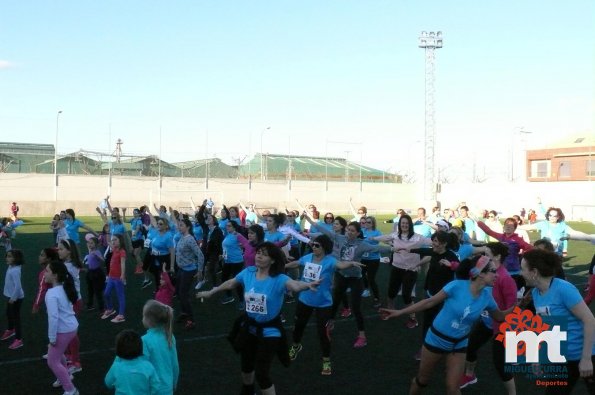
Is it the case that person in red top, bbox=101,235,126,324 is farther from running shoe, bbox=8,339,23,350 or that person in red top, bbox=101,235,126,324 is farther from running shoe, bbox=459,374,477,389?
running shoe, bbox=459,374,477,389

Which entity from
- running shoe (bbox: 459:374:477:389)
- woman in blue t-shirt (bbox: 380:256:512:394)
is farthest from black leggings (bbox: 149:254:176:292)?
woman in blue t-shirt (bbox: 380:256:512:394)

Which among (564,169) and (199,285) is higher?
(564,169)

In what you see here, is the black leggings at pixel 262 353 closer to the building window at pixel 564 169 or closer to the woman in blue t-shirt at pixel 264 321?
the woman in blue t-shirt at pixel 264 321

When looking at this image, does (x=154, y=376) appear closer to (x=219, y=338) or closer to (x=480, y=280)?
(x=480, y=280)

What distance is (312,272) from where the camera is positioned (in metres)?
7.48

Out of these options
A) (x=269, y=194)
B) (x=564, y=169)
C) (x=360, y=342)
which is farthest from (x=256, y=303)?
(x=564, y=169)

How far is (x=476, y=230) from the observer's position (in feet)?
56.5

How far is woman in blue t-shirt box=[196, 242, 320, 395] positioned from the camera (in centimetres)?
549

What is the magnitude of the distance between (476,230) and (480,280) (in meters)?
12.3

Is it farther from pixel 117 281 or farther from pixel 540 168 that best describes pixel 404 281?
pixel 540 168

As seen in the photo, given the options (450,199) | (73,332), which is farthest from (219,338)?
(450,199)

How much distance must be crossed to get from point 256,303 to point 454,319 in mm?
1808

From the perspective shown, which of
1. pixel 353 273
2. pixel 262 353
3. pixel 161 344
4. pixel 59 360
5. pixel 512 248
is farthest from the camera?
pixel 512 248

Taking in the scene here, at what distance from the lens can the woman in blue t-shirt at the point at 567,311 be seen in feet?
14.3
